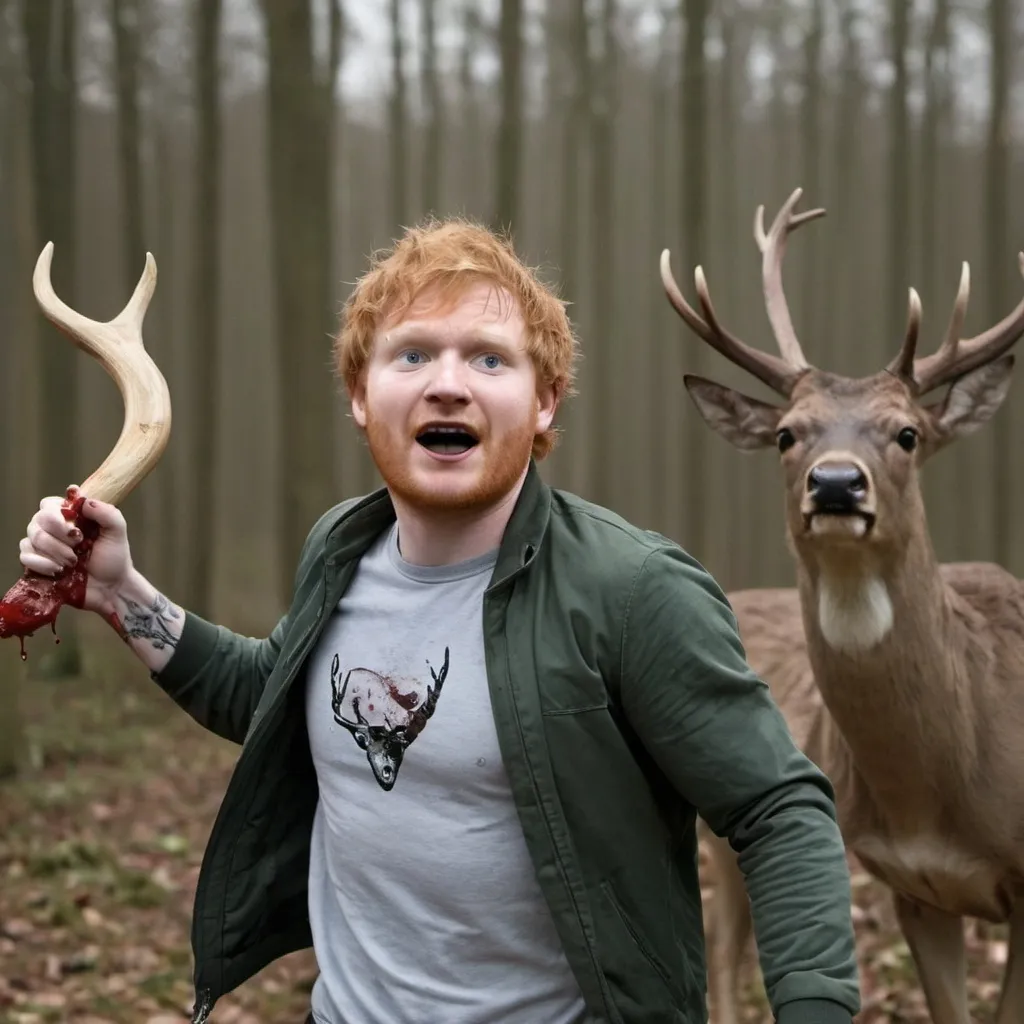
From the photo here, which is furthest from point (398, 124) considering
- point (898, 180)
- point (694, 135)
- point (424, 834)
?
point (424, 834)

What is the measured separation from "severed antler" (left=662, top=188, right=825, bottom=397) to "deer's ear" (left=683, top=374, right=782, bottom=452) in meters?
0.11

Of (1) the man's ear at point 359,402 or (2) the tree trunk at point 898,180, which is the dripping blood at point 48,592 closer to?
(1) the man's ear at point 359,402

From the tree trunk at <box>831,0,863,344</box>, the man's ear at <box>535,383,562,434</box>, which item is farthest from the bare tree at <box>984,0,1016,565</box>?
the man's ear at <box>535,383,562,434</box>

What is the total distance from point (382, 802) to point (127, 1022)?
313 cm

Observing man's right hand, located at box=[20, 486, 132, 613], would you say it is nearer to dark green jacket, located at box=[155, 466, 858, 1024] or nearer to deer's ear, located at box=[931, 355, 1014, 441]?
dark green jacket, located at box=[155, 466, 858, 1024]

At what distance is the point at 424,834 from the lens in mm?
1989

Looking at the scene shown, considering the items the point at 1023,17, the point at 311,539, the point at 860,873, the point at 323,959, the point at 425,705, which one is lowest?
the point at 860,873

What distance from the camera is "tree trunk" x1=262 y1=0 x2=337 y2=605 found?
24.8 ft

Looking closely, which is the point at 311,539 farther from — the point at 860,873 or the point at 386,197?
the point at 386,197

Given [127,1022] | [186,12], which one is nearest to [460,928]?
[127,1022]

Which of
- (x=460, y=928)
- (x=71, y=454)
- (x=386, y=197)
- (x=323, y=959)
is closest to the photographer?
(x=460, y=928)

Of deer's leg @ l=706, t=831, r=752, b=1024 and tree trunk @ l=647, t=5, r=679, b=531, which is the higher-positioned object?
tree trunk @ l=647, t=5, r=679, b=531

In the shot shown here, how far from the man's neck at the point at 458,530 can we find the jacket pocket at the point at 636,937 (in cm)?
55

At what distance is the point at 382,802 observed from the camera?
2.03m
